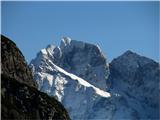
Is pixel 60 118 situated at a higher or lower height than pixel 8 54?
lower

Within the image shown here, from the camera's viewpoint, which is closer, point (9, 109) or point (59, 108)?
point (9, 109)

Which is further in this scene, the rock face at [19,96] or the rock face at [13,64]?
the rock face at [13,64]

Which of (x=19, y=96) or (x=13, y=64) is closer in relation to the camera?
(x=19, y=96)

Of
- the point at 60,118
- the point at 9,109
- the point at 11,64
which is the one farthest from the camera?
the point at 11,64

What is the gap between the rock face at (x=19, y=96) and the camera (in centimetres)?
12838

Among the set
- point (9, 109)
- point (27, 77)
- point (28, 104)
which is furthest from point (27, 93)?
point (27, 77)

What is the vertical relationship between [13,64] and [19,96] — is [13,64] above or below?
above

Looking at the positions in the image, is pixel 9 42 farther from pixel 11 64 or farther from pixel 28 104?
pixel 28 104

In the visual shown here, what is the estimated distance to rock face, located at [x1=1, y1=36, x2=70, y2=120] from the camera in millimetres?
128375

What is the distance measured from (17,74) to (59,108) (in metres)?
13.5

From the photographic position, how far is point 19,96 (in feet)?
445

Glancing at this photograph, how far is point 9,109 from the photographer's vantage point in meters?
125

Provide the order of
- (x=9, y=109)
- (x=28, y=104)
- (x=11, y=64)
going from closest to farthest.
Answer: (x=9, y=109) < (x=28, y=104) < (x=11, y=64)

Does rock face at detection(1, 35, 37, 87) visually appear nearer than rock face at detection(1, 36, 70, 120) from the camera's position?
No
